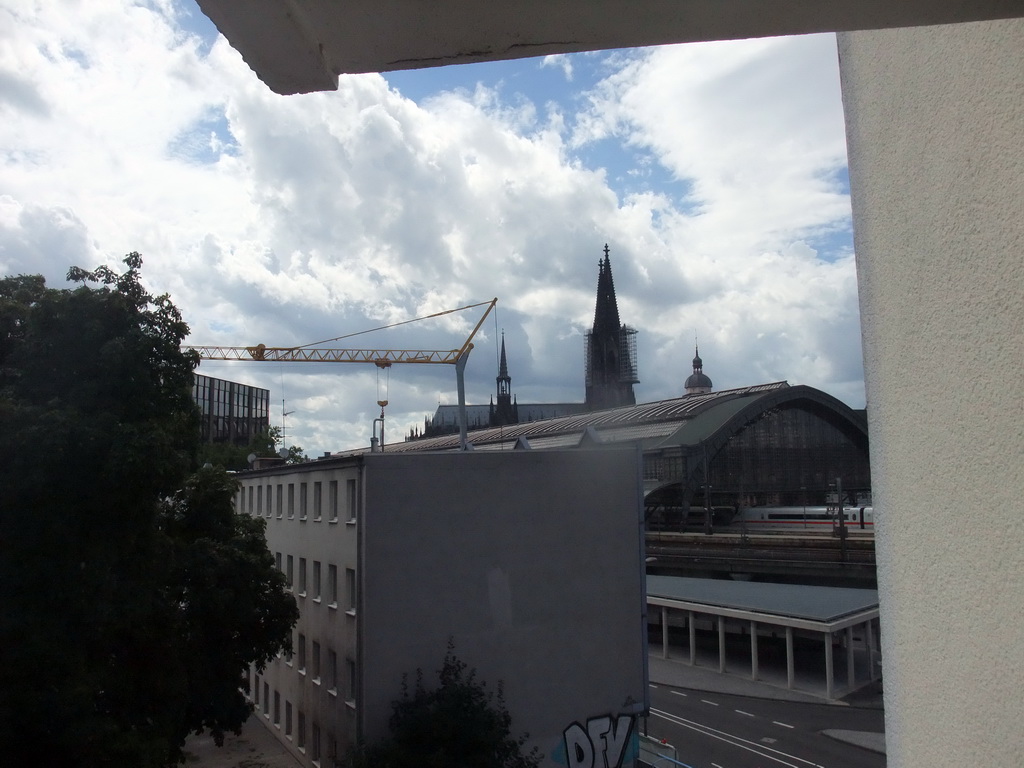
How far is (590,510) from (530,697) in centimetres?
529

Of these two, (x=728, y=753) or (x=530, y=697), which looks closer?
(x=530, y=697)

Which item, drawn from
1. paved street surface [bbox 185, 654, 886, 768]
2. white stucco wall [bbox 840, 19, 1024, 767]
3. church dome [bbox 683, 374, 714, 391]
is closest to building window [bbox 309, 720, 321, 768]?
paved street surface [bbox 185, 654, 886, 768]

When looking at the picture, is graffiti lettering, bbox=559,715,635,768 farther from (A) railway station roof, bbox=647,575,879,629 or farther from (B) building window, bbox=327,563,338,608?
(A) railway station roof, bbox=647,575,879,629

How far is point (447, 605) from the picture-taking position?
21.0m

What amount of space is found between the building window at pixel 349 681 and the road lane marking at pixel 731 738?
12.6 meters

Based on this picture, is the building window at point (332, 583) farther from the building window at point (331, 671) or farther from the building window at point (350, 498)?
the building window at point (350, 498)

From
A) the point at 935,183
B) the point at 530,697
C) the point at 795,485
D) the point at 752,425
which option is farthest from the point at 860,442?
the point at 935,183

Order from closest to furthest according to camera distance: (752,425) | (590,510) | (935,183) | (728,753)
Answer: (935,183)
(590,510)
(728,753)
(752,425)

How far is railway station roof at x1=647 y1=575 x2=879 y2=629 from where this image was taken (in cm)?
3164

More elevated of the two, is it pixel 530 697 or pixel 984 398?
pixel 984 398

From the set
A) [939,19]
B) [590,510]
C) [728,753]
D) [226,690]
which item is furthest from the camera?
[728,753]

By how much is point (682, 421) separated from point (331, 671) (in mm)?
46135

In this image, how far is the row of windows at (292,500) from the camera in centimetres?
2216

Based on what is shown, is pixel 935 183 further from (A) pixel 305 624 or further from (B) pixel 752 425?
(B) pixel 752 425
